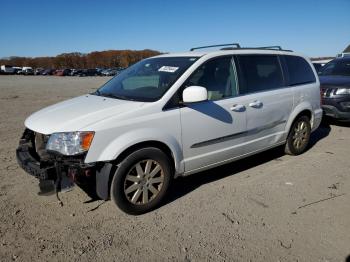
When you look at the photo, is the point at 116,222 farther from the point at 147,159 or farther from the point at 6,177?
the point at 6,177

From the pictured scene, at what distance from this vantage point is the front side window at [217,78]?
4.29m

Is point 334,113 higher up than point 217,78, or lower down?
lower down

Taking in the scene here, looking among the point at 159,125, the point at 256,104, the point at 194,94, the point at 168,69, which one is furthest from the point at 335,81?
the point at 159,125

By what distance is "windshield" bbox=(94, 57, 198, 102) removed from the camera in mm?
4074

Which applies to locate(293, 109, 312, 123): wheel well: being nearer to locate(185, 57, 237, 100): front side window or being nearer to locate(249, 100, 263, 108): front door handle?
locate(249, 100, 263, 108): front door handle

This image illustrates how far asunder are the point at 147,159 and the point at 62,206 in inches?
46.8

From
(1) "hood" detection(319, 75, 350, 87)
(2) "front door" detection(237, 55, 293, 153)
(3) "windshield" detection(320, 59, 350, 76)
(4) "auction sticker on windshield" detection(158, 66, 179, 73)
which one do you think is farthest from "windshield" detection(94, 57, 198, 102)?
(3) "windshield" detection(320, 59, 350, 76)

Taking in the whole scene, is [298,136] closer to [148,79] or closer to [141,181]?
[148,79]

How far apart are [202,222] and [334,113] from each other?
583 centimetres

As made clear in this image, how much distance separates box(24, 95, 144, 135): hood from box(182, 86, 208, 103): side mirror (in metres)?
0.50

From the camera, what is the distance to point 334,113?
8.15 metres

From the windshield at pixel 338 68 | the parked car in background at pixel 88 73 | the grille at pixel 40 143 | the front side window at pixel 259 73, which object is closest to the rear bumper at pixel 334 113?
the windshield at pixel 338 68

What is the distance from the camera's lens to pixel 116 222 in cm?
367

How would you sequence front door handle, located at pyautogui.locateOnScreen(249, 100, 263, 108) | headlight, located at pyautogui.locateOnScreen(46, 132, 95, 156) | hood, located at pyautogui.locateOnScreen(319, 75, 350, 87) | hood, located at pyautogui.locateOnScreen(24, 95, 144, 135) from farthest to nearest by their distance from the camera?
hood, located at pyautogui.locateOnScreen(319, 75, 350, 87)
front door handle, located at pyautogui.locateOnScreen(249, 100, 263, 108)
hood, located at pyautogui.locateOnScreen(24, 95, 144, 135)
headlight, located at pyautogui.locateOnScreen(46, 132, 95, 156)
